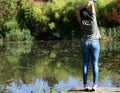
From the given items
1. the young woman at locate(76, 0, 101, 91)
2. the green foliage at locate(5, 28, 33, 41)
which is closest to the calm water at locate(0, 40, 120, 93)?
the young woman at locate(76, 0, 101, 91)

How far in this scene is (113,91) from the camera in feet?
25.1

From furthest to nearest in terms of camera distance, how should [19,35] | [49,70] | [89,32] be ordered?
[19,35], [49,70], [89,32]

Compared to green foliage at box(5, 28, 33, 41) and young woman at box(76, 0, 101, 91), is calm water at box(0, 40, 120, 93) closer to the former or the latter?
young woman at box(76, 0, 101, 91)

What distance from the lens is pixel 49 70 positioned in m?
14.6

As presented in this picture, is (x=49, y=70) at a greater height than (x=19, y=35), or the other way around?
(x=19, y=35)

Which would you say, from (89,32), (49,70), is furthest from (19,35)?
(89,32)

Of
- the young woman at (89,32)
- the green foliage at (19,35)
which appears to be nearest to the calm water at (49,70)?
the young woman at (89,32)

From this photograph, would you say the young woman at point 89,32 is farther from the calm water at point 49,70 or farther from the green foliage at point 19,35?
the green foliage at point 19,35

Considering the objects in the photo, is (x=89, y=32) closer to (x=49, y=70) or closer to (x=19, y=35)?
(x=49, y=70)

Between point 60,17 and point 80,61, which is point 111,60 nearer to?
point 80,61

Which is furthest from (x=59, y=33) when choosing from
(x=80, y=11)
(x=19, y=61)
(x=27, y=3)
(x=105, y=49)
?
(x=80, y=11)

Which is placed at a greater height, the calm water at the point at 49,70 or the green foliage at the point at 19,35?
the green foliage at the point at 19,35

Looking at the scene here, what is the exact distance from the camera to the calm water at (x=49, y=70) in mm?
11281

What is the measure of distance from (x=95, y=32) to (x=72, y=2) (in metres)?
23.1
